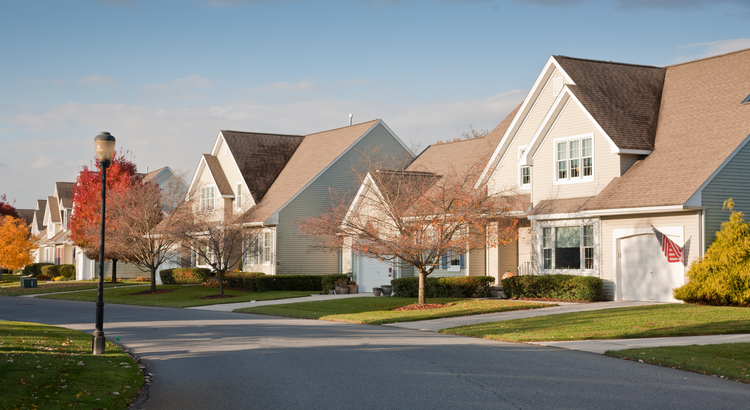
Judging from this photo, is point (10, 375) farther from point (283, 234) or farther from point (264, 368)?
point (283, 234)

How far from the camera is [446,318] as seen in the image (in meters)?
21.3

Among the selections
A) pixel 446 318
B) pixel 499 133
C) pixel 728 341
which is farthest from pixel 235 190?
pixel 728 341

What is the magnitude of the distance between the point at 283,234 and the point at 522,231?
14.0m

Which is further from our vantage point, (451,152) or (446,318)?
(451,152)

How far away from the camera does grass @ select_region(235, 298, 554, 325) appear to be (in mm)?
21559

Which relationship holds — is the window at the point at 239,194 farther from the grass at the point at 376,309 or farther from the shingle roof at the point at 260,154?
the grass at the point at 376,309

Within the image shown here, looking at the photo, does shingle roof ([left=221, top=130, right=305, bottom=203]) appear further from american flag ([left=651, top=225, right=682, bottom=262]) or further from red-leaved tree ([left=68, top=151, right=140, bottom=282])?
american flag ([left=651, top=225, right=682, bottom=262])

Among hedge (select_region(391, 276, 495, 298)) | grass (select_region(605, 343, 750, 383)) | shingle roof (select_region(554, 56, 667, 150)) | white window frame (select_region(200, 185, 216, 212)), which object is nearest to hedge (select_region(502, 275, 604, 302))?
hedge (select_region(391, 276, 495, 298))

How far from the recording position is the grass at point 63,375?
29.5ft

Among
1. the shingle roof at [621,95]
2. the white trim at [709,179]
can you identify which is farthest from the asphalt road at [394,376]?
the shingle roof at [621,95]

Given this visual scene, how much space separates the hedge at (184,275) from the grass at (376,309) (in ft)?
51.3

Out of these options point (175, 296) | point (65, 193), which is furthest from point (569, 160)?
point (65, 193)

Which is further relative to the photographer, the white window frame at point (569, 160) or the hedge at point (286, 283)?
the hedge at point (286, 283)

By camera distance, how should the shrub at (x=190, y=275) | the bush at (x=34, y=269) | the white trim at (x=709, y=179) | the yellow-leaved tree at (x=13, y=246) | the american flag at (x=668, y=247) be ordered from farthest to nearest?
the bush at (x=34, y=269), the yellow-leaved tree at (x=13, y=246), the shrub at (x=190, y=275), the american flag at (x=668, y=247), the white trim at (x=709, y=179)
